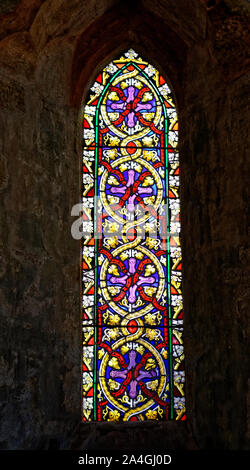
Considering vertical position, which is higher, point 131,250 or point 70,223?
point 70,223

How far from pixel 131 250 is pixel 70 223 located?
2.10ft

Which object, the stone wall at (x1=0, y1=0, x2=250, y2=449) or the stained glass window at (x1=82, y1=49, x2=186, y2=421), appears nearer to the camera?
the stone wall at (x1=0, y1=0, x2=250, y2=449)

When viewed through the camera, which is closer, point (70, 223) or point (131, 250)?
point (70, 223)

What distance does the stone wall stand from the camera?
307 inches

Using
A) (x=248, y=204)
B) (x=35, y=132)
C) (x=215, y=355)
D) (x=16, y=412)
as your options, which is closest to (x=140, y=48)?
(x=35, y=132)

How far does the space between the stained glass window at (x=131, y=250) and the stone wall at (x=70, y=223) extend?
0.16 metres

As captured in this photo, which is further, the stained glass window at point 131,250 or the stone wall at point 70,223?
the stained glass window at point 131,250

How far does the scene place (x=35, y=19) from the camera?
27.5 ft

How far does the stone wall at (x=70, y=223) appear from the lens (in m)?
7.80

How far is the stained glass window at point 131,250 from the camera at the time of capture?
832 centimetres

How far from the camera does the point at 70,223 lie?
8586mm

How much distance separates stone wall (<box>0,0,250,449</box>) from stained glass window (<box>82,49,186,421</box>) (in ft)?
0.52

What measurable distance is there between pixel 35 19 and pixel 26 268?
225cm

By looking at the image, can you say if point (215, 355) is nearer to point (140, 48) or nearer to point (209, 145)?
point (209, 145)
